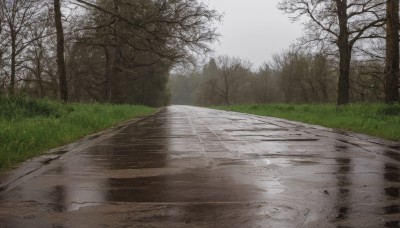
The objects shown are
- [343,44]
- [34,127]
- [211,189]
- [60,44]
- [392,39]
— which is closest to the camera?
[211,189]

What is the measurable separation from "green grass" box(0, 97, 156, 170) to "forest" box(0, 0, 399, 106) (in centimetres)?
162

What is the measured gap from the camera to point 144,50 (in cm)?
3216

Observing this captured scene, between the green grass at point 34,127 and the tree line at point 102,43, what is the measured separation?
170 centimetres

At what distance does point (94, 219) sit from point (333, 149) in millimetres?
6892

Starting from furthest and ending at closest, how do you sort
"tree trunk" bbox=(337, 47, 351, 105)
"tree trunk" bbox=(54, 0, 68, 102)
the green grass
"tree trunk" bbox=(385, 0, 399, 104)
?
"tree trunk" bbox=(337, 47, 351, 105) → "tree trunk" bbox=(54, 0, 68, 102) → "tree trunk" bbox=(385, 0, 399, 104) → the green grass

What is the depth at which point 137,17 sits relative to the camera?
93.9ft

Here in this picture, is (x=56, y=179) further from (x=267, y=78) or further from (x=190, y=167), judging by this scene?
(x=267, y=78)

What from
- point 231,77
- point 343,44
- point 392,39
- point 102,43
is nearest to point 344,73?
point 343,44

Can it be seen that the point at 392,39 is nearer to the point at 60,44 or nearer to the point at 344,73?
the point at 344,73

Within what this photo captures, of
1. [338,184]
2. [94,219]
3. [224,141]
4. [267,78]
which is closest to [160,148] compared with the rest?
[224,141]

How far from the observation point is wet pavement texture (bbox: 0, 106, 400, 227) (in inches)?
179

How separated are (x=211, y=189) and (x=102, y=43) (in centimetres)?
3331

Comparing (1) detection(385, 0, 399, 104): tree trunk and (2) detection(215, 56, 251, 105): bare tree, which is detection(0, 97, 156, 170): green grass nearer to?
(1) detection(385, 0, 399, 104): tree trunk

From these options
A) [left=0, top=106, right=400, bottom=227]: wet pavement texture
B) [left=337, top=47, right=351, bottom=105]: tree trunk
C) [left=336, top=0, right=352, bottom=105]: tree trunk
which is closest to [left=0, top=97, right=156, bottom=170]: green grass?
[left=0, top=106, right=400, bottom=227]: wet pavement texture
